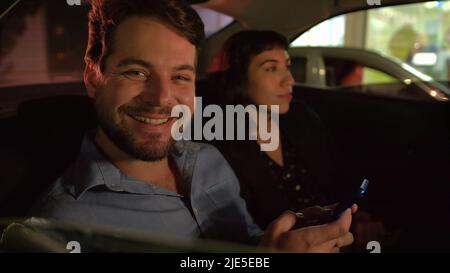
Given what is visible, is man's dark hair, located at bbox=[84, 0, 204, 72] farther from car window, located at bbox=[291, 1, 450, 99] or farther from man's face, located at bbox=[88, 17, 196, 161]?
car window, located at bbox=[291, 1, 450, 99]

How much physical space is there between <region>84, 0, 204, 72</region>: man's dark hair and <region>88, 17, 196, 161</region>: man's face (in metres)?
0.02

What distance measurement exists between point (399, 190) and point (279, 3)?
98 cm

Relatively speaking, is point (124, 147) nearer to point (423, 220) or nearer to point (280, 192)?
point (280, 192)

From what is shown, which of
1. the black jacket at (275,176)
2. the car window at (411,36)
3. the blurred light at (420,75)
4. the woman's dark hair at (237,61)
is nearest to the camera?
the black jacket at (275,176)

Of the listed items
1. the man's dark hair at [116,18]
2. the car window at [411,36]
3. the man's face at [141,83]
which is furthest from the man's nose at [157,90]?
the car window at [411,36]

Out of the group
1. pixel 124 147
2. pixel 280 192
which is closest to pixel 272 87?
pixel 280 192

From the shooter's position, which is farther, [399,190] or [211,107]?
[399,190]

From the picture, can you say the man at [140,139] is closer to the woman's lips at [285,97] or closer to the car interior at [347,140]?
the car interior at [347,140]

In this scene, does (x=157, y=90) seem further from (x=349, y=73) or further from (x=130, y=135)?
(x=349, y=73)

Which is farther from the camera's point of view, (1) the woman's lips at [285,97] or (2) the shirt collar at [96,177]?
(1) the woman's lips at [285,97]

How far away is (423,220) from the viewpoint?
77.7 inches
